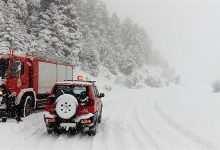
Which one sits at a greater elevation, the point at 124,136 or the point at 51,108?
the point at 51,108

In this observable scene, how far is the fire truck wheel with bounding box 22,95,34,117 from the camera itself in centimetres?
1477

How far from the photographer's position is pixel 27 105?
597 inches

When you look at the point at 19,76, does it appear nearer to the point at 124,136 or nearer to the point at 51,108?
the point at 51,108

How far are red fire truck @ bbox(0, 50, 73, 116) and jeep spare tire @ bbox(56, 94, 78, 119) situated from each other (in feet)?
13.4

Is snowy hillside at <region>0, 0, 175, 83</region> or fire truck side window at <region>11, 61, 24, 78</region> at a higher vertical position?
snowy hillside at <region>0, 0, 175, 83</region>

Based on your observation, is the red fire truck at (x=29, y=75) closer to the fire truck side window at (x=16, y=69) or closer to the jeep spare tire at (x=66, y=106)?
the fire truck side window at (x=16, y=69)

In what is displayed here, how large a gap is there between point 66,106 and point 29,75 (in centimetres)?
557

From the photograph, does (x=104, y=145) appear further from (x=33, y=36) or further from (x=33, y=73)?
(x=33, y=36)

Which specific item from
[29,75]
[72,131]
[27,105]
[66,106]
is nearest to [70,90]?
[66,106]

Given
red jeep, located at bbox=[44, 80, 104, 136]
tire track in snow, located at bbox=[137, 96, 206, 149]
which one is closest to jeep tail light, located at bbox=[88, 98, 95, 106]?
red jeep, located at bbox=[44, 80, 104, 136]

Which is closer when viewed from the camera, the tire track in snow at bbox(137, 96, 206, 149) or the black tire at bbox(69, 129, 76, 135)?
the tire track in snow at bbox(137, 96, 206, 149)

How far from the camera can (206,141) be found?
36.0 feet

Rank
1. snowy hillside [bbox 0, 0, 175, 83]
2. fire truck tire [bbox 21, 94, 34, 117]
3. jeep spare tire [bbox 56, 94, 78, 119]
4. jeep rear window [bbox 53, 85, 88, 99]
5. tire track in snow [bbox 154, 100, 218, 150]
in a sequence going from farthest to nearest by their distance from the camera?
snowy hillside [bbox 0, 0, 175, 83] → fire truck tire [bbox 21, 94, 34, 117] → jeep rear window [bbox 53, 85, 88, 99] → jeep spare tire [bbox 56, 94, 78, 119] → tire track in snow [bbox 154, 100, 218, 150]

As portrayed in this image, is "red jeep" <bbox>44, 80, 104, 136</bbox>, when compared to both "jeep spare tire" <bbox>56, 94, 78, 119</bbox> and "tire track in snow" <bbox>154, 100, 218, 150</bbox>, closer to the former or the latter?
"jeep spare tire" <bbox>56, 94, 78, 119</bbox>
